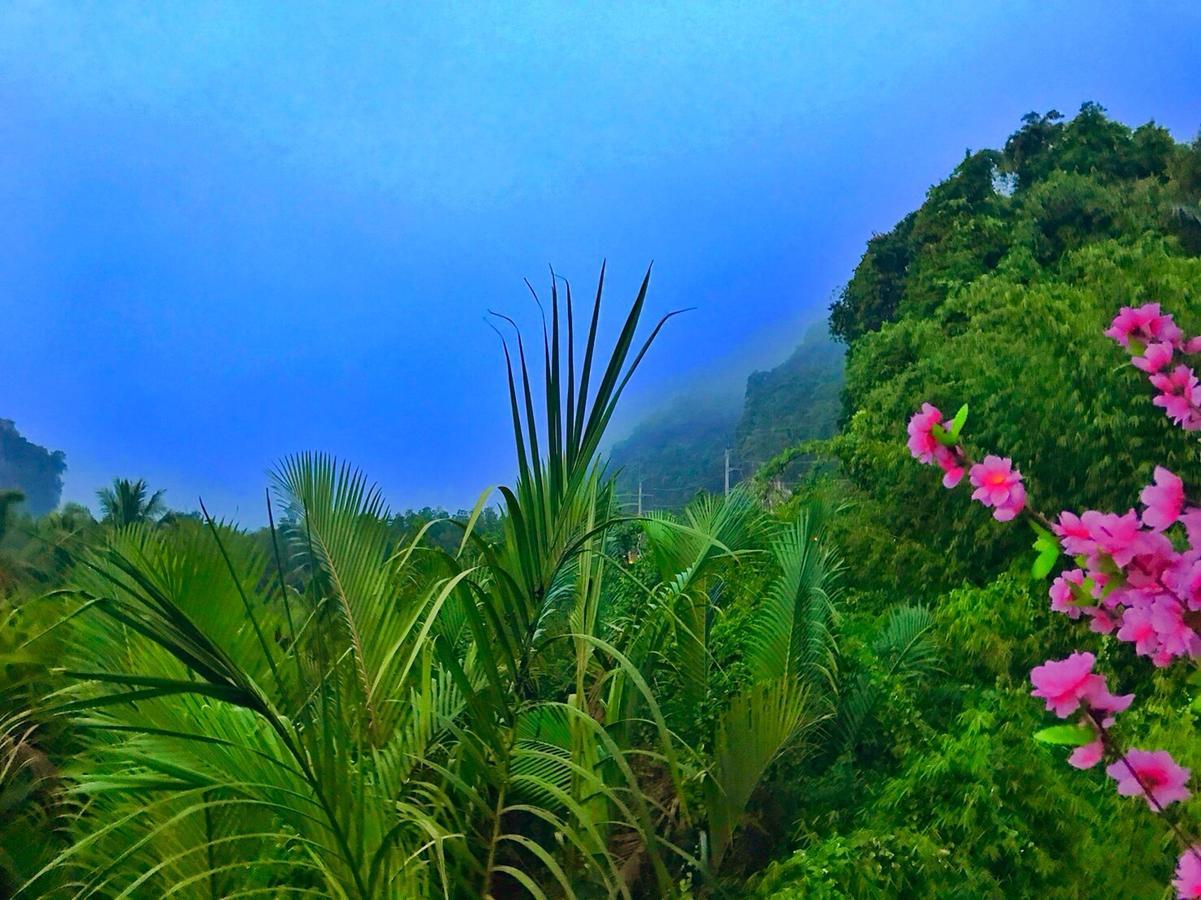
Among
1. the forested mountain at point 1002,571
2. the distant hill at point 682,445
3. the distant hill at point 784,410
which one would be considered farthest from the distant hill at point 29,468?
the forested mountain at point 1002,571

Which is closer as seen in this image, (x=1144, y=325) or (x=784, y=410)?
(x=1144, y=325)

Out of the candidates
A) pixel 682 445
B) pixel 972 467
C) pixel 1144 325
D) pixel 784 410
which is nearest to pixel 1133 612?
pixel 972 467

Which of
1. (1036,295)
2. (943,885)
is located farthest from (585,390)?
(1036,295)

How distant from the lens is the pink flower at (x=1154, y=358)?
1012 millimetres

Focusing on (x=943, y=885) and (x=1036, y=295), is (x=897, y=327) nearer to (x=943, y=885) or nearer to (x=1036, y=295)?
(x=1036, y=295)

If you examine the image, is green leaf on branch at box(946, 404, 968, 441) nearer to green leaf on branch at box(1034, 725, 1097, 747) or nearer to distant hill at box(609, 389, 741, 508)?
green leaf on branch at box(1034, 725, 1097, 747)

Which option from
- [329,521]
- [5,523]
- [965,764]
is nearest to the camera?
[329,521]

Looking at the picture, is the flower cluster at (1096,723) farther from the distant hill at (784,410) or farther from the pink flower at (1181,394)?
the distant hill at (784,410)

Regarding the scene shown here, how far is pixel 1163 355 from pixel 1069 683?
42 centimetres

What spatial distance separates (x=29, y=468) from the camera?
46062mm

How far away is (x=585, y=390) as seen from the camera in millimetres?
1486

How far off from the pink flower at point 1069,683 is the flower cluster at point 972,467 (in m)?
0.14

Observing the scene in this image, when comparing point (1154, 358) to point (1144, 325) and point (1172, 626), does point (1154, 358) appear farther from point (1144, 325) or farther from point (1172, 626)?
point (1172, 626)

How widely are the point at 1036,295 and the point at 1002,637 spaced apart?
7.26 feet
